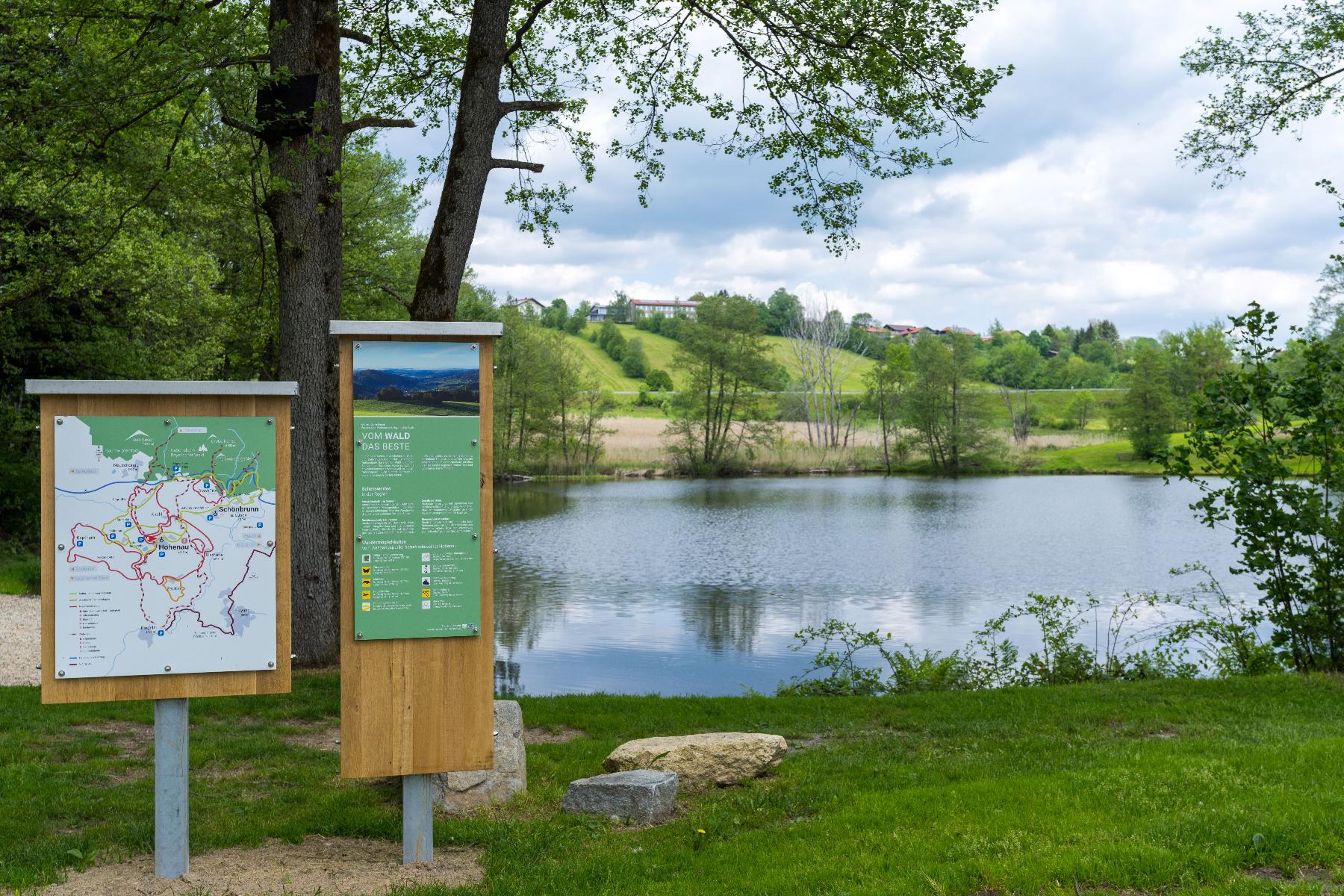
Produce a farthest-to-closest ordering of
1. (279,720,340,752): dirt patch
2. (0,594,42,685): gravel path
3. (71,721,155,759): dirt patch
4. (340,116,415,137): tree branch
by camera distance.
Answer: (0,594,42,685): gravel path < (340,116,415,137): tree branch < (279,720,340,752): dirt patch < (71,721,155,759): dirt patch

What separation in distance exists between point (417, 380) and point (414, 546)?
801 mm

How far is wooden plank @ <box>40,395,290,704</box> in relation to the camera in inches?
188

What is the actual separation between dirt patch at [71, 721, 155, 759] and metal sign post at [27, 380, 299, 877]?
3.24 meters

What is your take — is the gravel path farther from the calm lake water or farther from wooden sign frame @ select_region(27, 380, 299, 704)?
wooden sign frame @ select_region(27, 380, 299, 704)

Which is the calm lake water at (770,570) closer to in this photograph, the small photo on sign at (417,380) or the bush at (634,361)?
the small photo on sign at (417,380)

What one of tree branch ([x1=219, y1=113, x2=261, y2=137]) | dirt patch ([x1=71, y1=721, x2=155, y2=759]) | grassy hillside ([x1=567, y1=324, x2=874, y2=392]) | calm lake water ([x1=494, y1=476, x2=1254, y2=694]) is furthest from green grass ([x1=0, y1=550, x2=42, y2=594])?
grassy hillside ([x1=567, y1=324, x2=874, y2=392])

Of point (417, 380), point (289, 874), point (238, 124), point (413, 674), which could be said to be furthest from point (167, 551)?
point (238, 124)

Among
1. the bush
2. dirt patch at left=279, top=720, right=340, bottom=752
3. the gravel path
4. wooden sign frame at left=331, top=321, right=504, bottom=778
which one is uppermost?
the bush

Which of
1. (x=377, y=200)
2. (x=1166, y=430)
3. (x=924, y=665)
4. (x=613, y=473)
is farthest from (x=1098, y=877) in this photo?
(x=1166, y=430)

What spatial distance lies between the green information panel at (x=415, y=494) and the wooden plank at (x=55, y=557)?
435 mm

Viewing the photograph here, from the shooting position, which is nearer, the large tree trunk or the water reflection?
the large tree trunk

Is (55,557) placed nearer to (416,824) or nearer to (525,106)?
(416,824)

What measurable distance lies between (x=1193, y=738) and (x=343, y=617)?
5831 millimetres

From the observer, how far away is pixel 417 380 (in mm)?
5012
